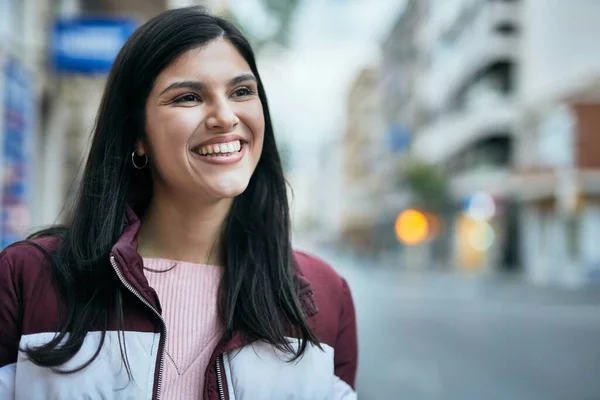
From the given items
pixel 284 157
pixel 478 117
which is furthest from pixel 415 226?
pixel 284 157

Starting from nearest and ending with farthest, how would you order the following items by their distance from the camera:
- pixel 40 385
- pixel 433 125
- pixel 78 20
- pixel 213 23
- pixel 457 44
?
pixel 40 385 → pixel 213 23 → pixel 78 20 → pixel 457 44 → pixel 433 125

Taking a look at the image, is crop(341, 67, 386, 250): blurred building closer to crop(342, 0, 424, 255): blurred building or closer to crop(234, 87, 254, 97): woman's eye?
crop(342, 0, 424, 255): blurred building

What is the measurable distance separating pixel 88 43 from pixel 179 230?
346 inches

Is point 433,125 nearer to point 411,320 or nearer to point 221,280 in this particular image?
point 411,320

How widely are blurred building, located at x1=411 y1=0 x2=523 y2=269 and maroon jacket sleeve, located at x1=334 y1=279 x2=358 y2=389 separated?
34993 millimetres

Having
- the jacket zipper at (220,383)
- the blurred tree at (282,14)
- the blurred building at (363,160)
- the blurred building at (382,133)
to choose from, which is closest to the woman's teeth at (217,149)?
the jacket zipper at (220,383)

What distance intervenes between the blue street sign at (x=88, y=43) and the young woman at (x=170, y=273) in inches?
305

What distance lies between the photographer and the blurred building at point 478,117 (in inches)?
1473

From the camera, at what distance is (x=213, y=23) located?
1665 mm

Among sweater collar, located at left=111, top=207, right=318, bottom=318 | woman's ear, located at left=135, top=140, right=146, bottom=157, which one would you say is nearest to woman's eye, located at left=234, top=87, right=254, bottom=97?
woman's ear, located at left=135, top=140, right=146, bottom=157

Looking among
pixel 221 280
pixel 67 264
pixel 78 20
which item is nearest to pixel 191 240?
pixel 221 280

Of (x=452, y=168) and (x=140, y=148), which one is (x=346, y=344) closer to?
(x=140, y=148)

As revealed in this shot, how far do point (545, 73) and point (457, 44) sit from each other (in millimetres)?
10591

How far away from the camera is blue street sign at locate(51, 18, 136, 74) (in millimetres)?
9453
